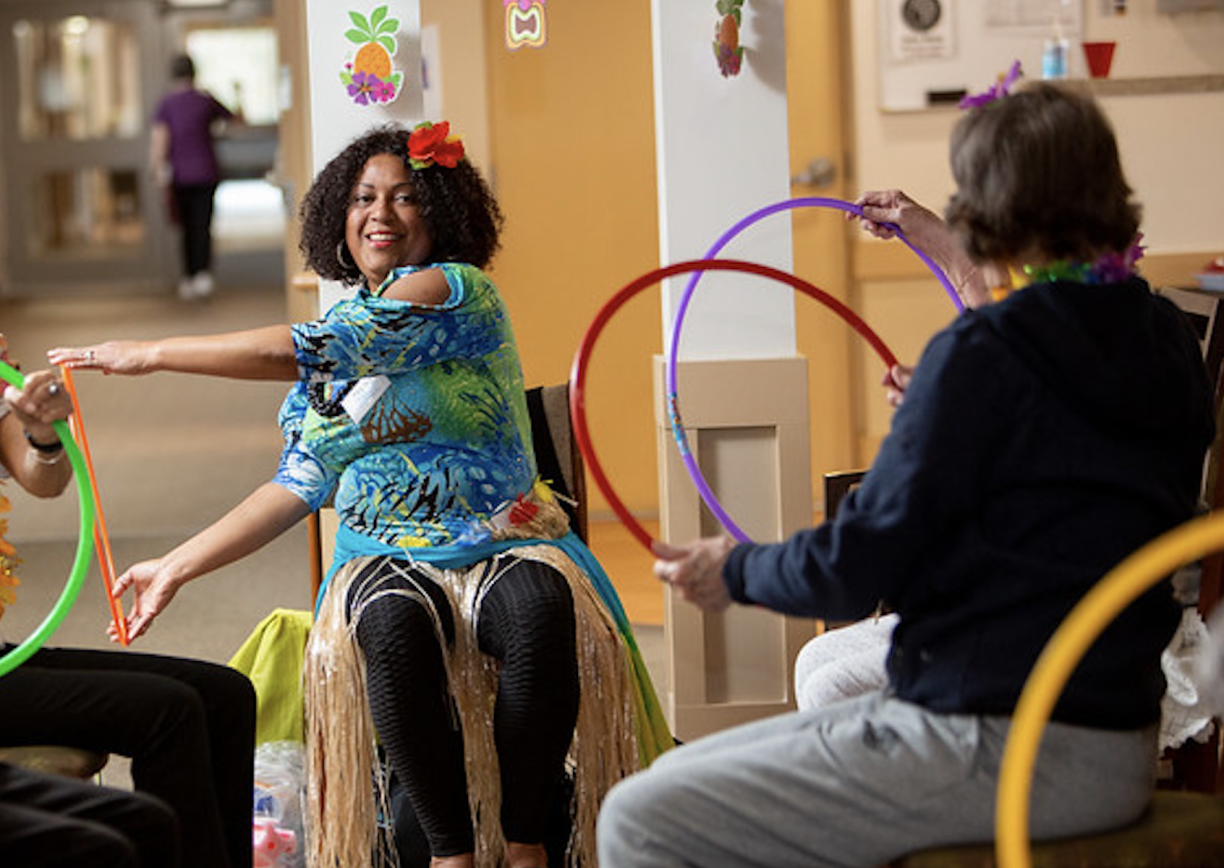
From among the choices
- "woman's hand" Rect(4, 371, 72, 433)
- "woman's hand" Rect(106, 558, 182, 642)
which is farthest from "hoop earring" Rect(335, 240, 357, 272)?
"woman's hand" Rect(4, 371, 72, 433)

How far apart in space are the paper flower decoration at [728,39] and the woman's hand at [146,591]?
146cm

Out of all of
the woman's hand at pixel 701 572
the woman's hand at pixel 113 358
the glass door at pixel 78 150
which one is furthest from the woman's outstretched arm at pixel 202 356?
the glass door at pixel 78 150

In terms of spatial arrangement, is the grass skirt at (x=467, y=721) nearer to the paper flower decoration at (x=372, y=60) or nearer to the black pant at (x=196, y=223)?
the paper flower decoration at (x=372, y=60)

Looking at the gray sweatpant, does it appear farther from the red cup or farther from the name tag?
the red cup

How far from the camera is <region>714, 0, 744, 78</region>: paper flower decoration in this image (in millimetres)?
3350

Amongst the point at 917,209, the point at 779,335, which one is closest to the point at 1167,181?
the point at 779,335

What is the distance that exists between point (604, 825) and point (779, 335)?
1.83 meters

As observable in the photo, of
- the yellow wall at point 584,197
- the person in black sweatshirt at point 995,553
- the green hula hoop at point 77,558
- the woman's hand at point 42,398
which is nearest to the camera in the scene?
the person in black sweatshirt at point 995,553

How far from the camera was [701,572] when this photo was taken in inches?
71.1

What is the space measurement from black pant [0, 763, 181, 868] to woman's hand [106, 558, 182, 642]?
0.61m

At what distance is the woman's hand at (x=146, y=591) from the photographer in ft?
8.54

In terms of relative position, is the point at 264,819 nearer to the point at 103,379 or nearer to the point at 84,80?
the point at 103,379

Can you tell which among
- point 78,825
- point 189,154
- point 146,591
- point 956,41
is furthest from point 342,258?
point 189,154

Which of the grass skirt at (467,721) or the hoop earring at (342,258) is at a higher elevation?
the hoop earring at (342,258)
